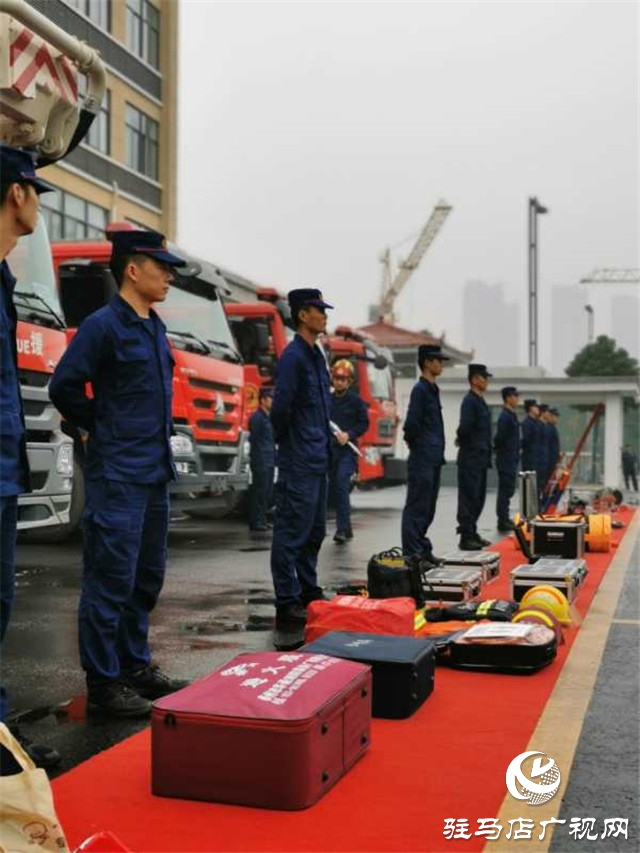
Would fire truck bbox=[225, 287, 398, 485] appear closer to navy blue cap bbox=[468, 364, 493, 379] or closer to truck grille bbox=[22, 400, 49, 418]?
navy blue cap bbox=[468, 364, 493, 379]

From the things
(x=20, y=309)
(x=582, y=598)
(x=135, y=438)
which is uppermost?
(x=20, y=309)

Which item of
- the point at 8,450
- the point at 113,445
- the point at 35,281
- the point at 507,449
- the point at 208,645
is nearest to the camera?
the point at 8,450

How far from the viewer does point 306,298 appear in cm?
658

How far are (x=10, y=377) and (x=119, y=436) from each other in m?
0.92

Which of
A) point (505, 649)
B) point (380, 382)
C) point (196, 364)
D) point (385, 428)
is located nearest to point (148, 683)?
point (505, 649)

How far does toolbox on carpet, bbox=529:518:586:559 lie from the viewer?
9391 mm

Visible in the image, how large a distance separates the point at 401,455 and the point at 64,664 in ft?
90.2

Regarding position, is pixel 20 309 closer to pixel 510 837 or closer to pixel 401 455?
pixel 510 837

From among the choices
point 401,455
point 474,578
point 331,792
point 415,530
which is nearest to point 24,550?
point 415,530

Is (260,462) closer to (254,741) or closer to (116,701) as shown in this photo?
(116,701)

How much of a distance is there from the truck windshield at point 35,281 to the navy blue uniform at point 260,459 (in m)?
5.36

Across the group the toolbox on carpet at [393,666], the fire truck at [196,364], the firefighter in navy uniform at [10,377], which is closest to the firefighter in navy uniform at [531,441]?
the fire truck at [196,364]

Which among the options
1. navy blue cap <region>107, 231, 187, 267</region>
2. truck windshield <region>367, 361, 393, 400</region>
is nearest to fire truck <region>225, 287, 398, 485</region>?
truck windshield <region>367, 361, 393, 400</region>

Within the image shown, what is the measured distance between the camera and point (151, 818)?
10.1 ft
